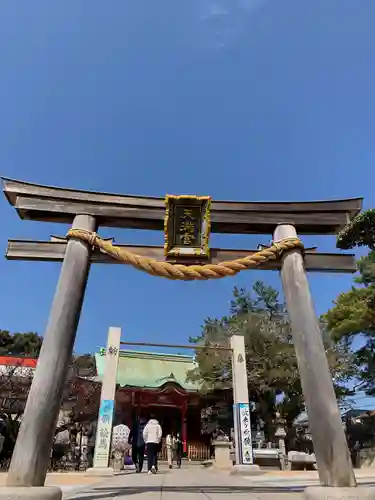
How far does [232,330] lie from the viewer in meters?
23.3

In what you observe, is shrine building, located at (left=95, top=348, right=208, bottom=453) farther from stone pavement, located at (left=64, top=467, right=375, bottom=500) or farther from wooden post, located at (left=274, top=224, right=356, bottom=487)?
wooden post, located at (left=274, top=224, right=356, bottom=487)

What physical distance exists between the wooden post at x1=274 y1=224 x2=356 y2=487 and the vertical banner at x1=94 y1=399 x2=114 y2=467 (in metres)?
8.60

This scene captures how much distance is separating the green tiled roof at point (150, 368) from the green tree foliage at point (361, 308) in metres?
9.21

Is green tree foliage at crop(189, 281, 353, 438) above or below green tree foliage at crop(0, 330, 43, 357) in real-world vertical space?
below

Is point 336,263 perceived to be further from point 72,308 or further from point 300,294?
point 72,308

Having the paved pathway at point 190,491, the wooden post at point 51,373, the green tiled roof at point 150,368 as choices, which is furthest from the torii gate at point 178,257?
the green tiled roof at point 150,368

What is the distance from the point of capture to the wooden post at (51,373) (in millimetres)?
3850

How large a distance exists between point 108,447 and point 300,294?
29.5ft

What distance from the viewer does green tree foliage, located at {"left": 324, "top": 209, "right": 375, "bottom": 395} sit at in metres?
15.3

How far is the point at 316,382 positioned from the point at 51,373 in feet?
9.78

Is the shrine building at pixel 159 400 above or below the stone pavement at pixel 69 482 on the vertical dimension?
above

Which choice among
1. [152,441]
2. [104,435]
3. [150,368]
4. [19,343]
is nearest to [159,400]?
[150,368]

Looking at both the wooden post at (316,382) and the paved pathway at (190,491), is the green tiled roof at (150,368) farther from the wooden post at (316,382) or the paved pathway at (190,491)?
the wooden post at (316,382)

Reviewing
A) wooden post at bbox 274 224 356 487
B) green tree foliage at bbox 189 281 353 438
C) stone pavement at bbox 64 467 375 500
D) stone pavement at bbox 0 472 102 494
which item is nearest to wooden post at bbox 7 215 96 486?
stone pavement at bbox 64 467 375 500
